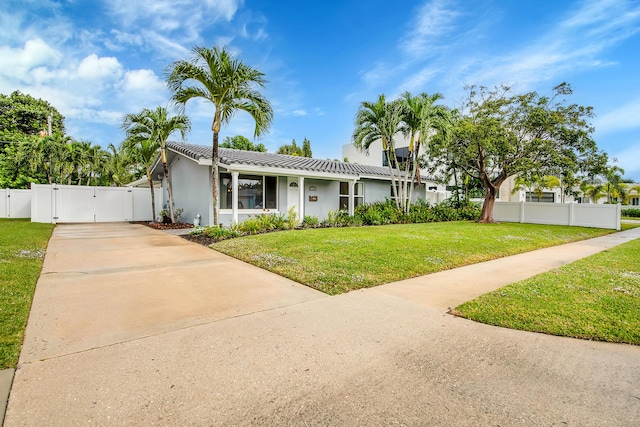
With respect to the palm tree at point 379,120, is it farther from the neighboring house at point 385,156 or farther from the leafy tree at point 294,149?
the leafy tree at point 294,149

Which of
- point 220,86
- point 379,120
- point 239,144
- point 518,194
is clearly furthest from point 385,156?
point 220,86

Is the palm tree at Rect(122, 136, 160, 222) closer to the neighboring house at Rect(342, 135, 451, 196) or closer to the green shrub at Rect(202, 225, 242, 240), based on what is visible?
the green shrub at Rect(202, 225, 242, 240)

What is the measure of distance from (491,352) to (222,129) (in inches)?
414

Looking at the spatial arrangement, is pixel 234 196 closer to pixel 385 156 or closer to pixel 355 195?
pixel 355 195

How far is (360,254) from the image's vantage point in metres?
7.46

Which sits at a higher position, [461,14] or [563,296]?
[461,14]

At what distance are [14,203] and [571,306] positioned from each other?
25944mm

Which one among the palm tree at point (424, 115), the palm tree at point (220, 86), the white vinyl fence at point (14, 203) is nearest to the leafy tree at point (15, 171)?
the white vinyl fence at point (14, 203)

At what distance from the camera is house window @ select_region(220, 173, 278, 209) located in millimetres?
13383

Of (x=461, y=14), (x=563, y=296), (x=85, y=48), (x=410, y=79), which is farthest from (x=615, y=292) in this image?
(x=85, y=48)

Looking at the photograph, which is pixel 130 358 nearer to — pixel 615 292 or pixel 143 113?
pixel 615 292

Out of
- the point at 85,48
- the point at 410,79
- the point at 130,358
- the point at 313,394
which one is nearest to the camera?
the point at 313,394

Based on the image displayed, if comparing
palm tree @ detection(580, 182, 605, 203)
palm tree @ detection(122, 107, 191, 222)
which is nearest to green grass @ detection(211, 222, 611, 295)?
palm tree @ detection(122, 107, 191, 222)

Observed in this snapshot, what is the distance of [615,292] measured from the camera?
16.0 feet
